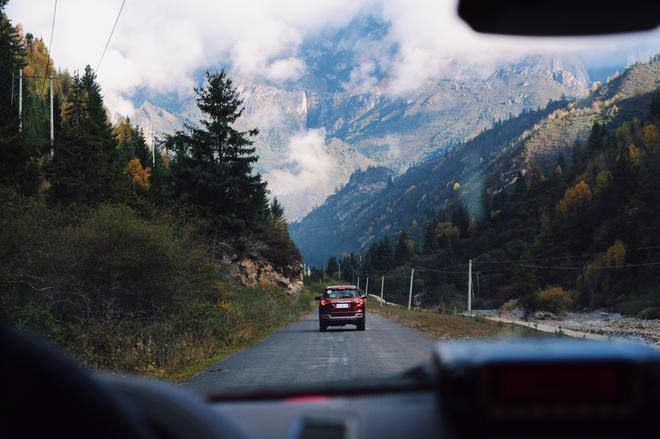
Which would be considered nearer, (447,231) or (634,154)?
(634,154)

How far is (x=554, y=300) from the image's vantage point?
99.1 metres

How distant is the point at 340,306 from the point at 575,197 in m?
108

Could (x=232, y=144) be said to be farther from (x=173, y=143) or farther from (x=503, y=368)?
(x=503, y=368)

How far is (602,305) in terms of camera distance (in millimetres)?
97938

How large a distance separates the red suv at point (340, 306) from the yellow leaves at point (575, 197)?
10245 cm

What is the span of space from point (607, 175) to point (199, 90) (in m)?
89.5

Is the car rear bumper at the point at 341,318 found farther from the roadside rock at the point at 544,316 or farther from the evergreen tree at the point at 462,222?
the evergreen tree at the point at 462,222

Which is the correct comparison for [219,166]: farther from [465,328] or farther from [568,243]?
[568,243]

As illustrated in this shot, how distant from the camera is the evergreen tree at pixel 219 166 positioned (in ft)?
163

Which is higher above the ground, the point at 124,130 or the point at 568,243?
the point at 124,130

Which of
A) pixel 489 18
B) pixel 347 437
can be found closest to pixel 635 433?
pixel 347 437

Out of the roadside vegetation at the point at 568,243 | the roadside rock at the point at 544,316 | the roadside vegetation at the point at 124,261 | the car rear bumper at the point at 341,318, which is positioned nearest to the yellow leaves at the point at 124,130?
the roadside vegetation at the point at 568,243

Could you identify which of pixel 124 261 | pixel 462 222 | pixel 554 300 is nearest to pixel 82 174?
pixel 124 261

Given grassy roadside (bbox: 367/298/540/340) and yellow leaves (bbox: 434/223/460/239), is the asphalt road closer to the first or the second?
grassy roadside (bbox: 367/298/540/340)
